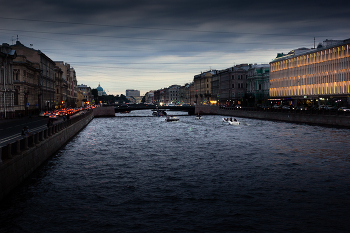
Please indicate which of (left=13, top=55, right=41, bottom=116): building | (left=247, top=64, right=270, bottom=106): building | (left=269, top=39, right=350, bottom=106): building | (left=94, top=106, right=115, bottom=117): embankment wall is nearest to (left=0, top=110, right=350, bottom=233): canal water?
(left=13, top=55, right=41, bottom=116): building

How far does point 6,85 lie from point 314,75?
85.3m

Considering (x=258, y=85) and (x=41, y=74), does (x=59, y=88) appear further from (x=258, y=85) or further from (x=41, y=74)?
(x=258, y=85)

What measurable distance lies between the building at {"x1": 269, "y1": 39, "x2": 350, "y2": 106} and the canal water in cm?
6932

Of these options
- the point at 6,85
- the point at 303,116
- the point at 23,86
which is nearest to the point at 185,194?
the point at 303,116

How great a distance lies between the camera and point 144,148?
136 ft

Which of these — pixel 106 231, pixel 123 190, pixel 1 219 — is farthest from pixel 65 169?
pixel 106 231

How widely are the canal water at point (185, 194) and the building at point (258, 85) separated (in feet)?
390

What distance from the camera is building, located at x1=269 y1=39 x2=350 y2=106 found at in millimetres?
98000

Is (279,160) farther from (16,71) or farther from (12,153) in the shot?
(16,71)

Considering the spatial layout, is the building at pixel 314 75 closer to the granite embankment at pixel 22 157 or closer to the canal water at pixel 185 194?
the canal water at pixel 185 194

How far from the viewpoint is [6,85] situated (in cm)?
6950

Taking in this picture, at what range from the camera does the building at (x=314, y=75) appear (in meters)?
98.0

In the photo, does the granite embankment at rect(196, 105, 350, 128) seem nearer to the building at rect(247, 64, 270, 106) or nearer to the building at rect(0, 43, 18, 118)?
the building at rect(247, 64, 270, 106)

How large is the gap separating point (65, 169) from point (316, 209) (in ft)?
60.4
